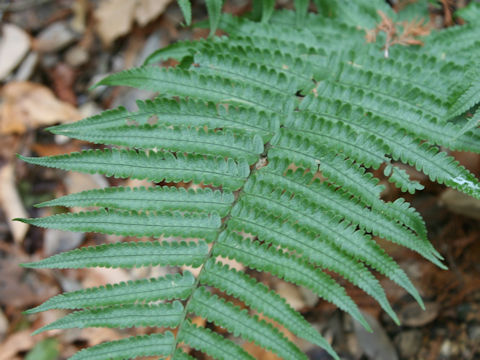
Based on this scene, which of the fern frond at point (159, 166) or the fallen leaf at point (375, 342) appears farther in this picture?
the fallen leaf at point (375, 342)

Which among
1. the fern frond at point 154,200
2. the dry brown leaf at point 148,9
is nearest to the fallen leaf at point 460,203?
the fern frond at point 154,200

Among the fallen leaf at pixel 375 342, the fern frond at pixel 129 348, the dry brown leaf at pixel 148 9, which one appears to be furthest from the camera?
the dry brown leaf at pixel 148 9

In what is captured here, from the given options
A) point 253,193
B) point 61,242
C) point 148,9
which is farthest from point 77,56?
point 253,193

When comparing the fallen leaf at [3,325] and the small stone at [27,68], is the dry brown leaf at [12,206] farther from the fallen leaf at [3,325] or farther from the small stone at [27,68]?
the small stone at [27,68]

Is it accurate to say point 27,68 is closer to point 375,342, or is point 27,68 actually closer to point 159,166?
point 159,166

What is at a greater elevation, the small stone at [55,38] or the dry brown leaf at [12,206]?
the small stone at [55,38]

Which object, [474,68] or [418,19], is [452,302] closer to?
[474,68]

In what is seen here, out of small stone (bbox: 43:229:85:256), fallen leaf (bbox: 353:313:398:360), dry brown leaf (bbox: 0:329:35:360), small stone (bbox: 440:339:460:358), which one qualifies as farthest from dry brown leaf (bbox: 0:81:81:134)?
small stone (bbox: 440:339:460:358)

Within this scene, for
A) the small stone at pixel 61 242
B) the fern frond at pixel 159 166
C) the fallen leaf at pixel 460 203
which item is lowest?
the fern frond at pixel 159 166
